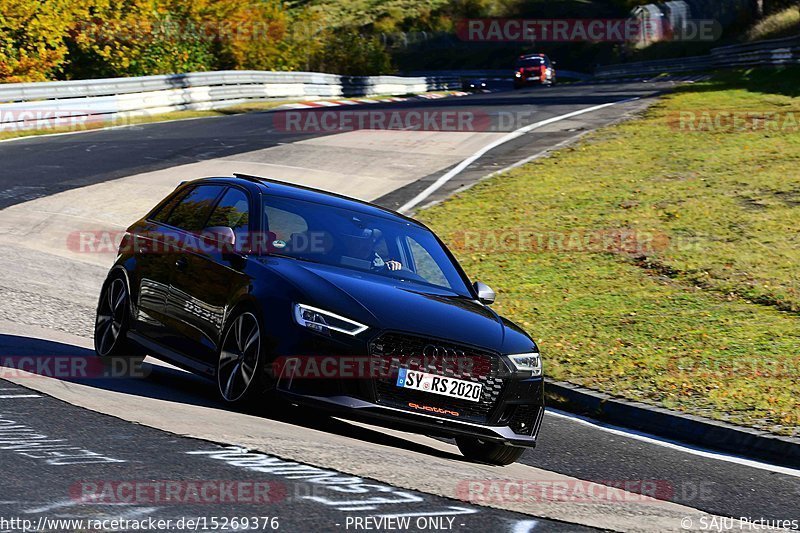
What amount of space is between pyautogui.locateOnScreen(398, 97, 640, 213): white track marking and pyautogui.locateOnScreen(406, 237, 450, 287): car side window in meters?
9.91

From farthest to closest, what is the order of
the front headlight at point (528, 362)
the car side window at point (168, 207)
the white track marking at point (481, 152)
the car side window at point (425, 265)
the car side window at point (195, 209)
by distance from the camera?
the white track marking at point (481, 152)
the car side window at point (168, 207)
the car side window at point (195, 209)
the car side window at point (425, 265)
the front headlight at point (528, 362)

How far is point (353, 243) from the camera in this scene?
8867 millimetres

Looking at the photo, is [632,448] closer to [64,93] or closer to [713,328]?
[713,328]

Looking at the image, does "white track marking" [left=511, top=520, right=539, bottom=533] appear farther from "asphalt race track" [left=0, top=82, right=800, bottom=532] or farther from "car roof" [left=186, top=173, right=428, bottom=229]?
"car roof" [left=186, top=173, right=428, bottom=229]

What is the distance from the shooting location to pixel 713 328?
1313 centimetres

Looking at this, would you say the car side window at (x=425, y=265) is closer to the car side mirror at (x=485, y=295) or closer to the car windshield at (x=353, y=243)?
the car windshield at (x=353, y=243)

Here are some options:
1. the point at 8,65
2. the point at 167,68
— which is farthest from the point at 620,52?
the point at 8,65

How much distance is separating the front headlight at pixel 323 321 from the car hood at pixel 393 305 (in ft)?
0.13

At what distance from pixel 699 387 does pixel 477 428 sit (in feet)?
12.1

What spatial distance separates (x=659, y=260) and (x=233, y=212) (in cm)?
891

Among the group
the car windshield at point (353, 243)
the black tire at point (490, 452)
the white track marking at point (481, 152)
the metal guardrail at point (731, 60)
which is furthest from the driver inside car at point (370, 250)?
the metal guardrail at point (731, 60)

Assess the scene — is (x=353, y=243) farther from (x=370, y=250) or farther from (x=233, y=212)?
(x=233, y=212)

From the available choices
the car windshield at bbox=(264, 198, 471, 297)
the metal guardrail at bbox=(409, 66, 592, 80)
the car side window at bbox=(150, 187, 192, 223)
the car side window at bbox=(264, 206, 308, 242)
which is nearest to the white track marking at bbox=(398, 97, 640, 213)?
the car side window at bbox=(150, 187, 192, 223)

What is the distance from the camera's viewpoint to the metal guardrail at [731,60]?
40844mm
